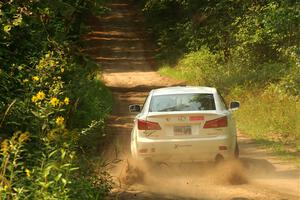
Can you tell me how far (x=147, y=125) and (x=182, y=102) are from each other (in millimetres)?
855

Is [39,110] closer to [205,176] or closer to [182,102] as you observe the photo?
[182,102]

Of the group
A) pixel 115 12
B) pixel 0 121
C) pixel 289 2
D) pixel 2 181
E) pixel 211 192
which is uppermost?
pixel 115 12

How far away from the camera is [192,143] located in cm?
1166

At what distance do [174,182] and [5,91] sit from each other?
175 inches

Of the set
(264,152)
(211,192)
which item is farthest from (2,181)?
(264,152)

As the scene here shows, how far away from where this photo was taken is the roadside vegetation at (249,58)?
18.0m

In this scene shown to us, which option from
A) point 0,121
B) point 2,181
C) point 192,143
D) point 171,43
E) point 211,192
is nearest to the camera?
point 2,181

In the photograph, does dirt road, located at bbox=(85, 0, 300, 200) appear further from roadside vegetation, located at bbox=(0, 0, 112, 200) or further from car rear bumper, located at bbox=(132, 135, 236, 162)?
roadside vegetation, located at bbox=(0, 0, 112, 200)

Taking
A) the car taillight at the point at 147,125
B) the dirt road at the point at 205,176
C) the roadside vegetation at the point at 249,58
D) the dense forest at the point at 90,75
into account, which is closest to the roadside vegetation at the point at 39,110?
the dense forest at the point at 90,75

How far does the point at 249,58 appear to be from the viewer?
84.6ft

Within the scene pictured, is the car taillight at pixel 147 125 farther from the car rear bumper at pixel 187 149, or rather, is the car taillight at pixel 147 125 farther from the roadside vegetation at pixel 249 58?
the roadside vegetation at pixel 249 58

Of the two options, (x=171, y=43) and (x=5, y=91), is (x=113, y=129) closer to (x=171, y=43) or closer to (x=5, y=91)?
(x=5, y=91)

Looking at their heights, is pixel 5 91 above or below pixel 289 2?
below

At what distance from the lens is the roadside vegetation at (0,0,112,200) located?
22.6ft
